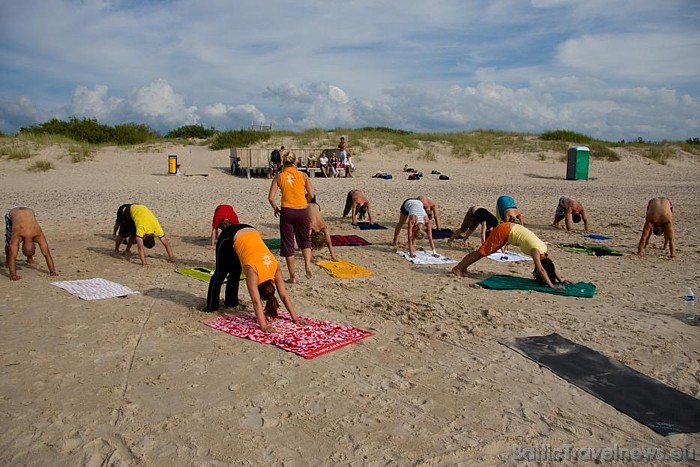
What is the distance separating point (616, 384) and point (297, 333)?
279 cm

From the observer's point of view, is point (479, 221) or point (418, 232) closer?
Result: point (418, 232)

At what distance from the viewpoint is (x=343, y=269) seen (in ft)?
26.2

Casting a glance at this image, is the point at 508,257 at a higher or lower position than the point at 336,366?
higher

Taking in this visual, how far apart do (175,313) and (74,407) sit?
2.16 metres

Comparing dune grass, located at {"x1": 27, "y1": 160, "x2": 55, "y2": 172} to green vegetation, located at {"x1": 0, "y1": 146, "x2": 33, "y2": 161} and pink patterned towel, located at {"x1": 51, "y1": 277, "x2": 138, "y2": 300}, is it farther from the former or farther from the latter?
pink patterned towel, located at {"x1": 51, "y1": 277, "x2": 138, "y2": 300}

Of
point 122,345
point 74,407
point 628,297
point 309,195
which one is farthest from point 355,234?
point 74,407

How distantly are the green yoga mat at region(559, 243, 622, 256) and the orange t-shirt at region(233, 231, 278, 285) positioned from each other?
6517 mm

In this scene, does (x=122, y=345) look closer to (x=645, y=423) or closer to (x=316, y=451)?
(x=316, y=451)

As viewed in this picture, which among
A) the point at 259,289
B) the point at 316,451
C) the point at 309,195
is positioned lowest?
the point at 316,451

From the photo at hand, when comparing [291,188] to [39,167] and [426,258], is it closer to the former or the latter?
[426,258]

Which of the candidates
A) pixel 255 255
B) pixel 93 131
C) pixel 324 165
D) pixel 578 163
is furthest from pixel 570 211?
pixel 93 131

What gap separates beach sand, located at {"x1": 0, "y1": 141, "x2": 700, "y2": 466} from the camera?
3.41 m

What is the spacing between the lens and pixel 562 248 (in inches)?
392

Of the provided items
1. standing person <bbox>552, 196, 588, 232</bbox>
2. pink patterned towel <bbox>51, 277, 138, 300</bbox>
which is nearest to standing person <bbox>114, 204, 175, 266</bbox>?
pink patterned towel <bbox>51, 277, 138, 300</bbox>
